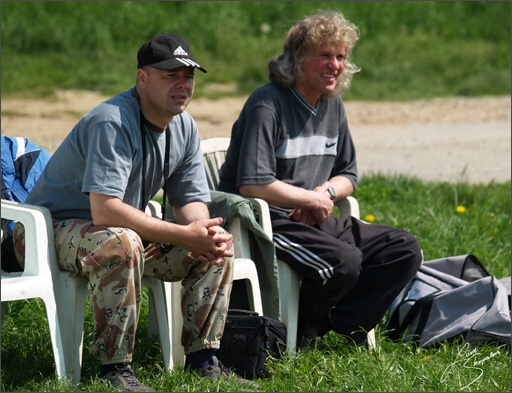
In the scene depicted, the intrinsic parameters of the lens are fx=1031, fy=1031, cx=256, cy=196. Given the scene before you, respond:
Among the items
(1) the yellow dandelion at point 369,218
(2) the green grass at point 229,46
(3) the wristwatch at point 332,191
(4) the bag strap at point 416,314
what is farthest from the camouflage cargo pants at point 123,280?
(2) the green grass at point 229,46

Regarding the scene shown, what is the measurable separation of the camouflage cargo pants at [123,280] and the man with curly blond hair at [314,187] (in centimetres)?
60

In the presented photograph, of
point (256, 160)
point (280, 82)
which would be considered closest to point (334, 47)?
point (280, 82)

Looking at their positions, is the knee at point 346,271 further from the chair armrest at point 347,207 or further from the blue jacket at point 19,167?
the blue jacket at point 19,167

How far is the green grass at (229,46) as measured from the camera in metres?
12.6

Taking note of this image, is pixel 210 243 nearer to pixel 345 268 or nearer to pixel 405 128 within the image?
pixel 345 268

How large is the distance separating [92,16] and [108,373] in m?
10.7

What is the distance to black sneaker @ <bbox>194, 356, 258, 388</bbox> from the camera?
13.4 feet

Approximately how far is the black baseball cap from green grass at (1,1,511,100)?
310 inches

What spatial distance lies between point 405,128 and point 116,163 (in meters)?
7.46

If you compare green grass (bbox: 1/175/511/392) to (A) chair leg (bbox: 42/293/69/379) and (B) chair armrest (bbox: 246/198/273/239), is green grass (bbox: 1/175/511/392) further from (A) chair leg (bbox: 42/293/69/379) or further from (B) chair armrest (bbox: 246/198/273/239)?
(B) chair armrest (bbox: 246/198/273/239)

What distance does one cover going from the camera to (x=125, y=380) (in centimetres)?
391

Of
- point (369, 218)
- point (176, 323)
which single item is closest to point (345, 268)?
point (176, 323)

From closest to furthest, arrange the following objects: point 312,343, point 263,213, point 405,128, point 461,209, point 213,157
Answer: point 263,213 < point 312,343 < point 213,157 < point 461,209 < point 405,128

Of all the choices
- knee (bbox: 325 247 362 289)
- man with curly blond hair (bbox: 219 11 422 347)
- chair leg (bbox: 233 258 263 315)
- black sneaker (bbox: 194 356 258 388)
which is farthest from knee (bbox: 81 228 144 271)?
knee (bbox: 325 247 362 289)
